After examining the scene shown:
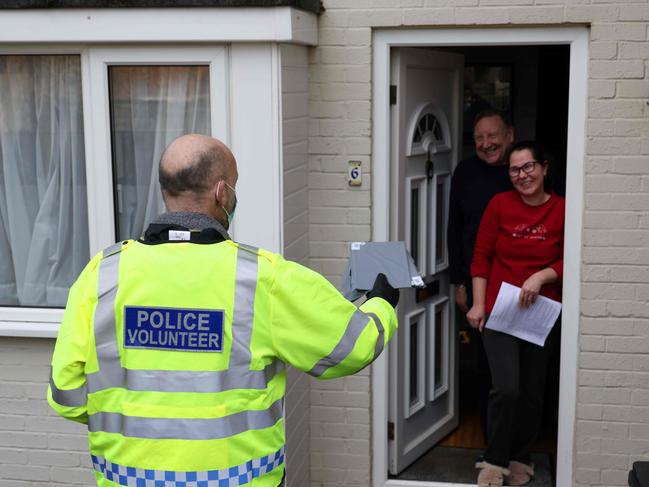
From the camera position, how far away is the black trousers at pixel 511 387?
17.5 ft

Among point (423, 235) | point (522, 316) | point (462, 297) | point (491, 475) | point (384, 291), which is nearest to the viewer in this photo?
point (384, 291)

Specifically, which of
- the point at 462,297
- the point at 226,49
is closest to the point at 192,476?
the point at 226,49

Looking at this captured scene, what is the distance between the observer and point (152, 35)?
4629 millimetres

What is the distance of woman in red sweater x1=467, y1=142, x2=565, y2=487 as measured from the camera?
5.18 meters

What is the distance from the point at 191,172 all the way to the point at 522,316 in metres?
2.69

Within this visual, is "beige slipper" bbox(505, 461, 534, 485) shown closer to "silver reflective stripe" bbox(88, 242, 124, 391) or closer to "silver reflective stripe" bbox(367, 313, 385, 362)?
"silver reflective stripe" bbox(367, 313, 385, 362)

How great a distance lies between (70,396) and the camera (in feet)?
10.3

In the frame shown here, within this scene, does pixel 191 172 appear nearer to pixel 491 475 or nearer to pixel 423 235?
pixel 423 235

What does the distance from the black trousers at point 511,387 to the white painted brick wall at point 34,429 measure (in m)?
2.11

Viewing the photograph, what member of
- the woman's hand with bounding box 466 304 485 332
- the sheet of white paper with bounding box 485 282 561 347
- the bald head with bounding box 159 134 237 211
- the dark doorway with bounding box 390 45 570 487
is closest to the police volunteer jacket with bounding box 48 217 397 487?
the bald head with bounding box 159 134 237 211

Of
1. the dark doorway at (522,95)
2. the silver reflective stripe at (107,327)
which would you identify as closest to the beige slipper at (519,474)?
the dark doorway at (522,95)

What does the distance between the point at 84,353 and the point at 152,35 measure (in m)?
1.98

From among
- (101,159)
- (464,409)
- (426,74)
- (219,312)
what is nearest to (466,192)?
(426,74)

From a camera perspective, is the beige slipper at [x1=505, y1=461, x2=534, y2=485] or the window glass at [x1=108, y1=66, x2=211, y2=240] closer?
the window glass at [x1=108, y1=66, x2=211, y2=240]
